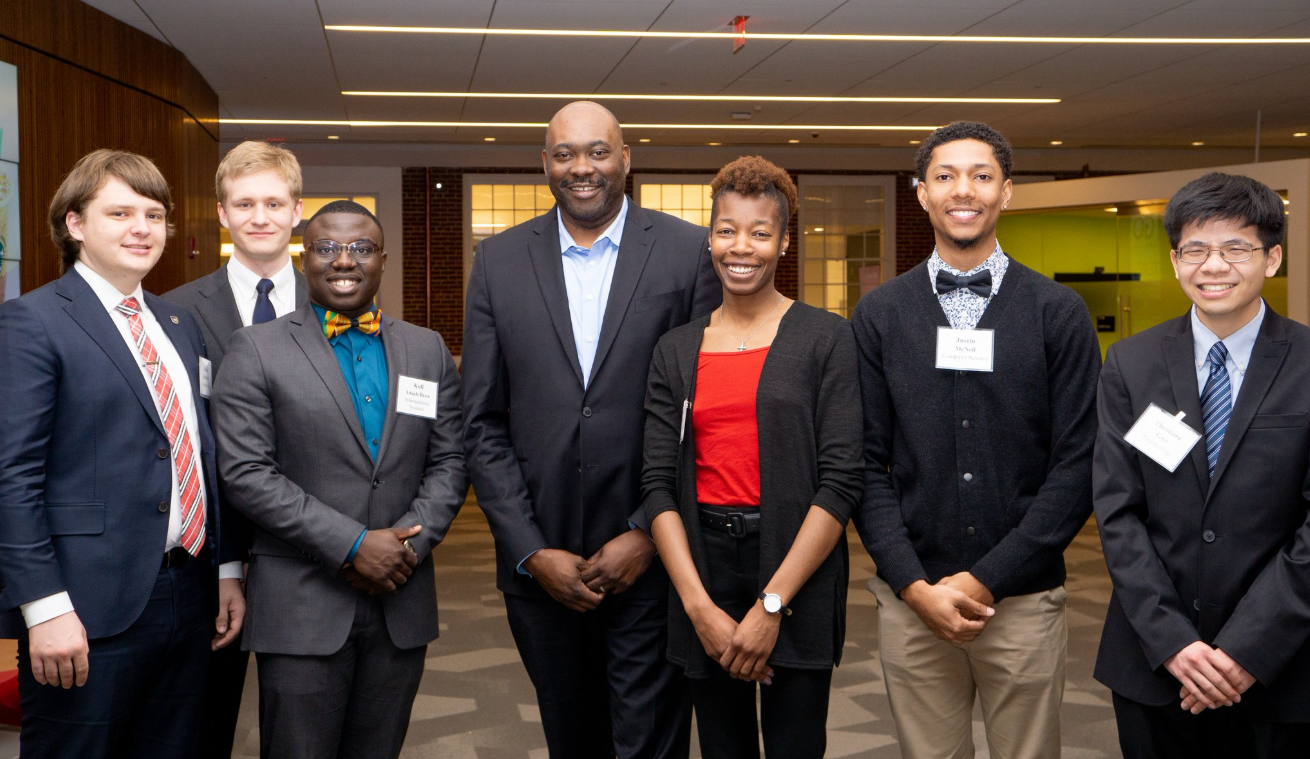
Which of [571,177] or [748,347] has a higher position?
[571,177]

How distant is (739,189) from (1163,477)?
1032 millimetres

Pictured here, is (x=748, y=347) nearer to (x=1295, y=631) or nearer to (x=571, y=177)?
(x=571, y=177)

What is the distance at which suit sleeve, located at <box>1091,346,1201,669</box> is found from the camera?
1.93 metres

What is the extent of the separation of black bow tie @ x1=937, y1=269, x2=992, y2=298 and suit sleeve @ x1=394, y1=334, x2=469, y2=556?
1.13m

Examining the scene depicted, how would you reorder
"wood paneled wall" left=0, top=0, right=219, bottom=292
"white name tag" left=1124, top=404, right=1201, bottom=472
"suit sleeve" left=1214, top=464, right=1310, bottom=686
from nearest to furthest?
"suit sleeve" left=1214, top=464, right=1310, bottom=686, "white name tag" left=1124, top=404, right=1201, bottom=472, "wood paneled wall" left=0, top=0, right=219, bottom=292

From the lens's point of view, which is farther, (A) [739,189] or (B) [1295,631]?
(A) [739,189]

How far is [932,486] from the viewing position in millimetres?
2211

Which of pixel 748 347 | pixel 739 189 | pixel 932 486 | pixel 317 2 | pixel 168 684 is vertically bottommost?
pixel 168 684

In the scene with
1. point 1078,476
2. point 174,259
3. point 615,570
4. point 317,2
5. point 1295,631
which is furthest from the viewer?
point 174,259

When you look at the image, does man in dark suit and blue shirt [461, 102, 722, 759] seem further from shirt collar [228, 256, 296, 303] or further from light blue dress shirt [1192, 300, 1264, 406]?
light blue dress shirt [1192, 300, 1264, 406]

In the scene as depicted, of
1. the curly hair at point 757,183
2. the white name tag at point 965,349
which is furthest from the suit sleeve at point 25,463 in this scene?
the white name tag at point 965,349

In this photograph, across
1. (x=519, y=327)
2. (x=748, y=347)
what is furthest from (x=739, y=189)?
(x=519, y=327)

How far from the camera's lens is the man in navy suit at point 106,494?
6.55 feet

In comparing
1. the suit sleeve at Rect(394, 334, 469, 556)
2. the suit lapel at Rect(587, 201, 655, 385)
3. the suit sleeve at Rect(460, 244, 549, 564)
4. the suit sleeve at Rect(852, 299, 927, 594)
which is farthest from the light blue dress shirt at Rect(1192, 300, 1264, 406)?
the suit sleeve at Rect(394, 334, 469, 556)
